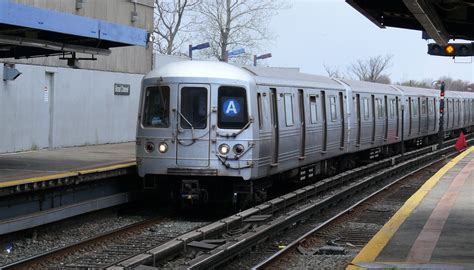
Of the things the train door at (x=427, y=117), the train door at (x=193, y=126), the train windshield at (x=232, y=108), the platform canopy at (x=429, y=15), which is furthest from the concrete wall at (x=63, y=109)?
the train door at (x=427, y=117)

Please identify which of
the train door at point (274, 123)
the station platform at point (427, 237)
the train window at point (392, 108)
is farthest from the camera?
the train window at point (392, 108)

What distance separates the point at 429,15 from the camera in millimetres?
9773

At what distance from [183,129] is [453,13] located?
16.7ft

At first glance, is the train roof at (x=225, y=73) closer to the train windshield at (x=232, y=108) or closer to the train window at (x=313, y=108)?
the train windshield at (x=232, y=108)

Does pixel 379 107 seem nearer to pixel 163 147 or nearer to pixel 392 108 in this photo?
pixel 392 108

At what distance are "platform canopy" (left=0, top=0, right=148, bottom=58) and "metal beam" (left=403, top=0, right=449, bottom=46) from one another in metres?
5.59

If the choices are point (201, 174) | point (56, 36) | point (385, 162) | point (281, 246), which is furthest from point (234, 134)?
point (385, 162)

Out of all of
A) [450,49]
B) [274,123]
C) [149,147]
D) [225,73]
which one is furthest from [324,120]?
[149,147]

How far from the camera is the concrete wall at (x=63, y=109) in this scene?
18594mm

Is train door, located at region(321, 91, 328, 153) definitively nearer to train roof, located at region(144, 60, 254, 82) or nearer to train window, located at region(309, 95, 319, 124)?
train window, located at region(309, 95, 319, 124)

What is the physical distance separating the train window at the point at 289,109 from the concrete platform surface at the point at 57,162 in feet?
11.2

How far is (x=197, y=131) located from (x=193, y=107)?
482mm

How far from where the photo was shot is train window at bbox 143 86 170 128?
1280 centimetres

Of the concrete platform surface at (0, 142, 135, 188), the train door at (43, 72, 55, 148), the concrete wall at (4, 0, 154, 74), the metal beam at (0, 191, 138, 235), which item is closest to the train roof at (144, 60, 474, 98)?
the concrete platform surface at (0, 142, 135, 188)
